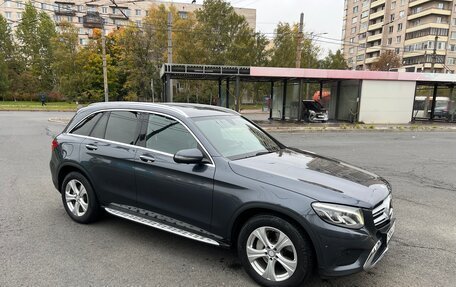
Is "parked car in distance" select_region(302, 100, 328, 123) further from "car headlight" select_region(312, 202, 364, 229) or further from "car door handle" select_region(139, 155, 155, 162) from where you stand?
"car headlight" select_region(312, 202, 364, 229)

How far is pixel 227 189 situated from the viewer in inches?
122

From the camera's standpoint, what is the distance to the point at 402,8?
73188 millimetres

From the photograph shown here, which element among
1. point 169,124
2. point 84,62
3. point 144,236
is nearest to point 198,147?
point 169,124

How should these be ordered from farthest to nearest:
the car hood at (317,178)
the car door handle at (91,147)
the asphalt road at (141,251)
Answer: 1. the car door handle at (91,147)
2. the asphalt road at (141,251)
3. the car hood at (317,178)

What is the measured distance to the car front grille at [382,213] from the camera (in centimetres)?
283

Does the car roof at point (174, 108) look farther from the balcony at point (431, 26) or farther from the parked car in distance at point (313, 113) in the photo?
the balcony at point (431, 26)

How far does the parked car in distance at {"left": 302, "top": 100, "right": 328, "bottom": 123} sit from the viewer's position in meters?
23.7

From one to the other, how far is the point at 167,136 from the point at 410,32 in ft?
273

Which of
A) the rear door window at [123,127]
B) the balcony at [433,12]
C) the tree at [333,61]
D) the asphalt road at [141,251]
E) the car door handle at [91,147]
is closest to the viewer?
the asphalt road at [141,251]

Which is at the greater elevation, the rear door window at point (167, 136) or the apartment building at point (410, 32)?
the apartment building at point (410, 32)

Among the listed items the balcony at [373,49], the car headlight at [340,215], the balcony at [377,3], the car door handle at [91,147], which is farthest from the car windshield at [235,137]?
the balcony at [377,3]

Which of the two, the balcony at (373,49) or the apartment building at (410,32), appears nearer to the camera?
the apartment building at (410,32)

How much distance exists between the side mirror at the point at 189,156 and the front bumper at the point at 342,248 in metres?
1.24

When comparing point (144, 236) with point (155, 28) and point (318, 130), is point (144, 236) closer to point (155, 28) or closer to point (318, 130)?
point (318, 130)
